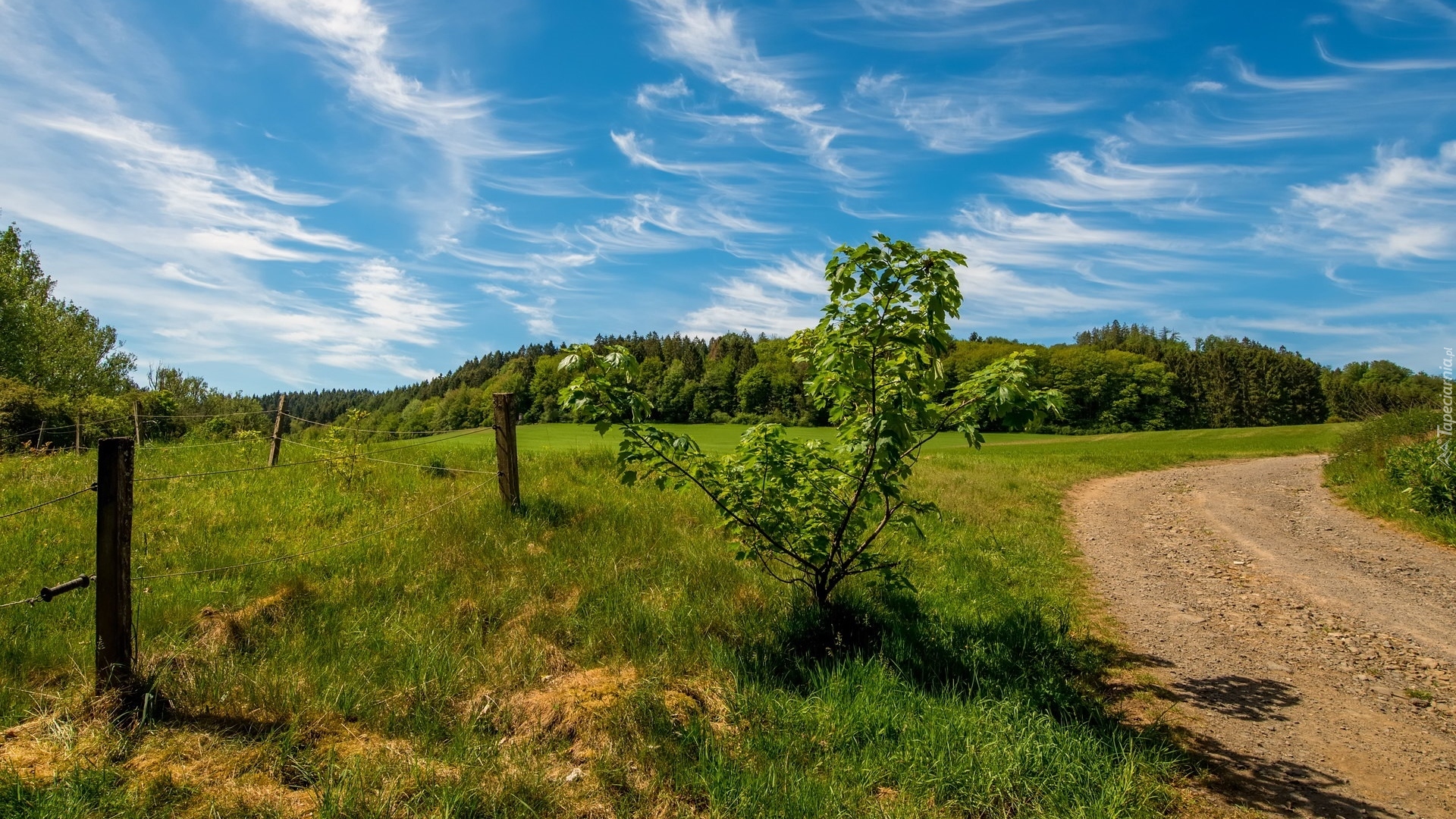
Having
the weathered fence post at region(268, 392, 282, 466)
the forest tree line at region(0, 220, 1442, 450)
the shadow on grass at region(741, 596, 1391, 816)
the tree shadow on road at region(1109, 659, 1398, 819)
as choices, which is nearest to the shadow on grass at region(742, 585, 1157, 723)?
the shadow on grass at region(741, 596, 1391, 816)

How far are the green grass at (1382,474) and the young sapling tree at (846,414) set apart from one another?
1125 cm

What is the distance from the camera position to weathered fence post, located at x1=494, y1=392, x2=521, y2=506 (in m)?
9.25

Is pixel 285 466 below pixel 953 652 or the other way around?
the other way around

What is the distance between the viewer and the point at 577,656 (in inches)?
235

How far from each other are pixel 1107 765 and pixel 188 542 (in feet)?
33.8

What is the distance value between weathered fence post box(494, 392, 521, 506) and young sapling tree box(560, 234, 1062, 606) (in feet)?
13.0

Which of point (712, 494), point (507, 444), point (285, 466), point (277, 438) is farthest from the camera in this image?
point (277, 438)

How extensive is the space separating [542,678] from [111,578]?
319 cm

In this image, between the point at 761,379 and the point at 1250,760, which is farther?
the point at 761,379

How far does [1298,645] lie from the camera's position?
6.81m

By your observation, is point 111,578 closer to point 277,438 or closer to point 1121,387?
point 277,438

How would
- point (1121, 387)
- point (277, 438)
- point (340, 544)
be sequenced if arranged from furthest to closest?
point (1121, 387) → point (277, 438) → point (340, 544)

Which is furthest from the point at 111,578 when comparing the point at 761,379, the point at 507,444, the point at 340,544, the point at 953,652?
the point at 761,379

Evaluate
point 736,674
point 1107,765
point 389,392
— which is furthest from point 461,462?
point 389,392
